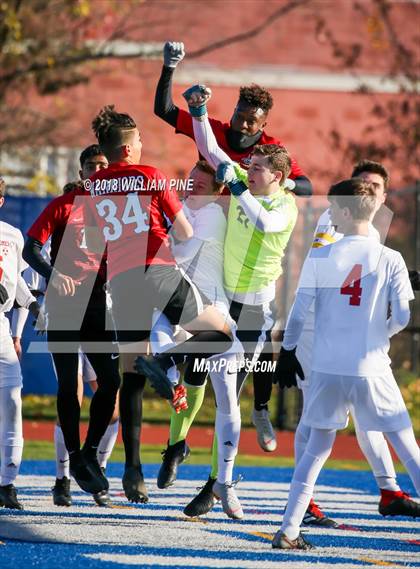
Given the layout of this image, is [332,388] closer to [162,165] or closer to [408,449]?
[408,449]

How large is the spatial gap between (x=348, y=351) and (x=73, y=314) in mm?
2073

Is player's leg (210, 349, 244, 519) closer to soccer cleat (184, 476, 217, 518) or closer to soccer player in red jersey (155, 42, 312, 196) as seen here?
soccer cleat (184, 476, 217, 518)

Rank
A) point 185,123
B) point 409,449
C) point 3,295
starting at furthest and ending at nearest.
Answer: point 185,123 → point 3,295 → point 409,449

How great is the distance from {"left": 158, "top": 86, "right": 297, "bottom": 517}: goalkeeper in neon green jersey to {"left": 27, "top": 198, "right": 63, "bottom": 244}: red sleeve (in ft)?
3.39

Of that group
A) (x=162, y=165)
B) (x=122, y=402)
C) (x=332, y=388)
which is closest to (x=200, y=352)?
(x=122, y=402)

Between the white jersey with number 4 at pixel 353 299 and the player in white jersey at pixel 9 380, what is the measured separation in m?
2.32

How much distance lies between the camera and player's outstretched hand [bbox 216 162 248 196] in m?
8.04

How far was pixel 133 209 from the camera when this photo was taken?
26.2ft

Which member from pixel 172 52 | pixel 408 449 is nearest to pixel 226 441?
pixel 408 449

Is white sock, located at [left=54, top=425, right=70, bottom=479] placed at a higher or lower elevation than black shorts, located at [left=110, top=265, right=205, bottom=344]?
lower

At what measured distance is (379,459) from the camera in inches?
336

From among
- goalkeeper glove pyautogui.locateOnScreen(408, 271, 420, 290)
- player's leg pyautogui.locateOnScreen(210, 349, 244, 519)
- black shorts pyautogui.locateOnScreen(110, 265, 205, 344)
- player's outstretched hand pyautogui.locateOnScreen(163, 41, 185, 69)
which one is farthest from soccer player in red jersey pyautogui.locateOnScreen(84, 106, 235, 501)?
goalkeeper glove pyautogui.locateOnScreen(408, 271, 420, 290)

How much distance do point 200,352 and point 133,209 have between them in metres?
1.09

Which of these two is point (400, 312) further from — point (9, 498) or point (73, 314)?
point (9, 498)
